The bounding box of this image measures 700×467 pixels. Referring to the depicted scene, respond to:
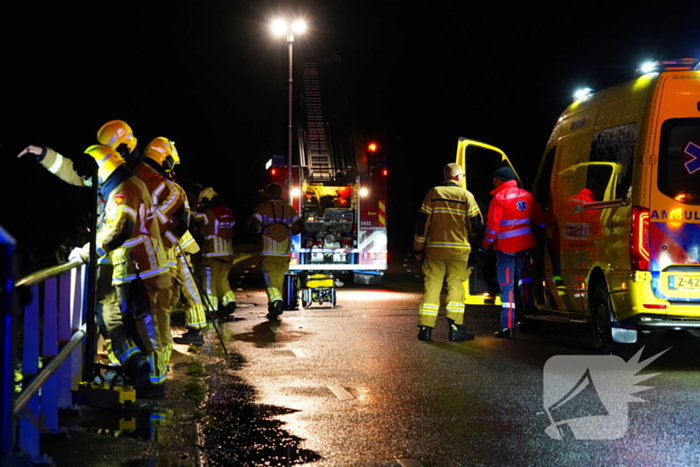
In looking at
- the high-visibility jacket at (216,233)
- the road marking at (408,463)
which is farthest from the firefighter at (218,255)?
the road marking at (408,463)

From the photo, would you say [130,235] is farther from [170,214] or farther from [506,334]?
[506,334]

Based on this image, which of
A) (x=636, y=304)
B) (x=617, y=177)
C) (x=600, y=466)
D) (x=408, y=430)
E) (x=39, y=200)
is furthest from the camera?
(x=39, y=200)

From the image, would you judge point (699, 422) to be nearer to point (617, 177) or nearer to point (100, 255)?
point (617, 177)

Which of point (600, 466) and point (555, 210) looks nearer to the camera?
Result: point (600, 466)

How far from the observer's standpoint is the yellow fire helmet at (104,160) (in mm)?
6723

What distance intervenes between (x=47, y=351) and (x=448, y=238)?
239 inches

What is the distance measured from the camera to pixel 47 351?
4973 millimetres

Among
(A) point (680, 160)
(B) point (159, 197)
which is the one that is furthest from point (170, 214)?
(A) point (680, 160)

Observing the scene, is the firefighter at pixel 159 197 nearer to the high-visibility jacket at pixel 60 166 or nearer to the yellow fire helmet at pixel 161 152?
the yellow fire helmet at pixel 161 152

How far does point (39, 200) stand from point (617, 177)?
1703 cm

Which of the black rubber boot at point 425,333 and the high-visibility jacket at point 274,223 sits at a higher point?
the high-visibility jacket at point 274,223

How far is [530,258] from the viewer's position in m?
11.0

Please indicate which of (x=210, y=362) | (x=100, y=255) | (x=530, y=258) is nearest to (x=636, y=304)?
(x=530, y=258)

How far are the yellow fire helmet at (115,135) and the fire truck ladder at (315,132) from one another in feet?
42.7
